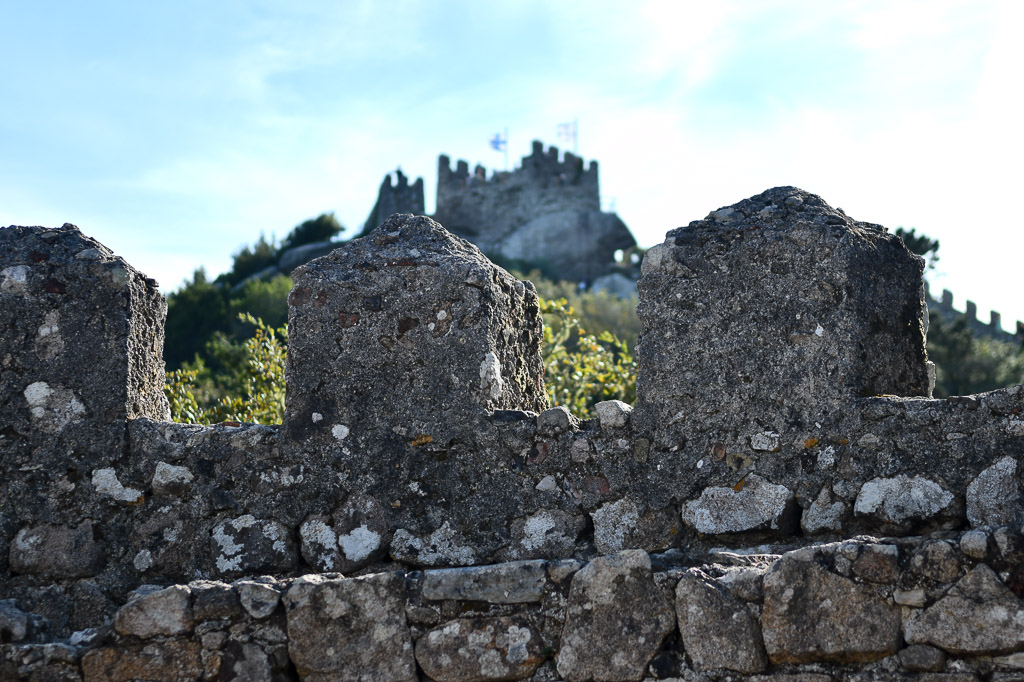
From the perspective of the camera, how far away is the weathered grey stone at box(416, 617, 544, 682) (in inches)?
136

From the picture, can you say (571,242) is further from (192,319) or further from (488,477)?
(488,477)

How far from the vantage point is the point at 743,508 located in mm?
3949

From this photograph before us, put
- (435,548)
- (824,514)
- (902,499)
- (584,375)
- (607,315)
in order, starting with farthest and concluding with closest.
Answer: (607,315)
(584,375)
(435,548)
(824,514)
(902,499)

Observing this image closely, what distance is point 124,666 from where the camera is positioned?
11.8 ft

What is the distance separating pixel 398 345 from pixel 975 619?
2226 mm

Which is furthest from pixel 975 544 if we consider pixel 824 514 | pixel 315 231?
pixel 315 231

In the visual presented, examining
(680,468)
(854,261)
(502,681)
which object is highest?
(854,261)

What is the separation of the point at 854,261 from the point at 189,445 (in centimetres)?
250

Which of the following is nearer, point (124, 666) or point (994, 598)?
point (994, 598)

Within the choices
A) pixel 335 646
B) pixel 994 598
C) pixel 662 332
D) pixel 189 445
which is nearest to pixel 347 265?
pixel 189 445

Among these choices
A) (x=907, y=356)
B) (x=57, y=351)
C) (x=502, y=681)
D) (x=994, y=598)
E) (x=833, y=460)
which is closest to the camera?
(x=994, y=598)

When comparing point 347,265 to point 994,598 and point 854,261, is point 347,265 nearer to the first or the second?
point 854,261

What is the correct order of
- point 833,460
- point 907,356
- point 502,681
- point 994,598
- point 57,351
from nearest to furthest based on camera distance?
point 994,598, point 502,681, point 833,460, point 907,356, point 57,351

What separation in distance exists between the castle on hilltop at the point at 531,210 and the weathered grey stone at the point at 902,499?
3475 centimetres
